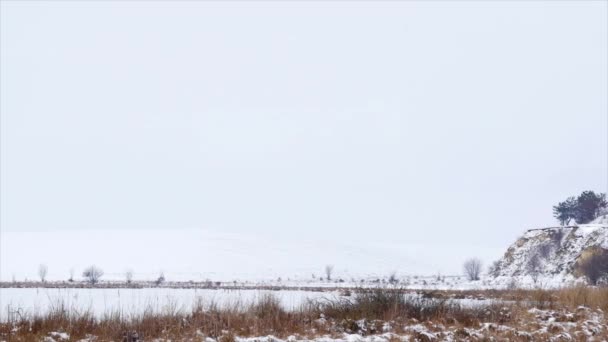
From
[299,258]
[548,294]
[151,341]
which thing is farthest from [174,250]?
[151,341]

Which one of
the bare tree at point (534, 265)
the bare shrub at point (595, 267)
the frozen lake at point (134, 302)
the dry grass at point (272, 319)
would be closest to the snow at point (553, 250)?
the bare tree at point (534, 265)

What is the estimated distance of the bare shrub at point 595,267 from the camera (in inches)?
1720

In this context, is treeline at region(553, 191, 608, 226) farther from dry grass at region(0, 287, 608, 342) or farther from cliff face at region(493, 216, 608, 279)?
dry grass at region(0, 287, 608, 342)

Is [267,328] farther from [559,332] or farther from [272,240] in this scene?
[272,240]

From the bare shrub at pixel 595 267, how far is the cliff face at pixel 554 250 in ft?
3.06

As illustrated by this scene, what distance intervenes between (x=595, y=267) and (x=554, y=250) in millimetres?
10960

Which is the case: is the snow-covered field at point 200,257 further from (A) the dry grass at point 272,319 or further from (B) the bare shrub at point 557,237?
(A) the dry grass at point 272,319

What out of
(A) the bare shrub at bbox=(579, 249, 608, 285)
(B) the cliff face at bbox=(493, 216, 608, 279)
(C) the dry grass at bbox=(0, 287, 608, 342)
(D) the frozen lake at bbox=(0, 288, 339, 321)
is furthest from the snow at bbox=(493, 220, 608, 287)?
(C) the dry grass at bbox=(0, 287, 608, 342)

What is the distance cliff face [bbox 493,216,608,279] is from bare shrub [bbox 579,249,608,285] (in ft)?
3.06

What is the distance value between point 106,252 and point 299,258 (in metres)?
30.5

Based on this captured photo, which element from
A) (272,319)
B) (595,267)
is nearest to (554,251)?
(595,267)

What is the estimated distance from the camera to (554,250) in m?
55.4

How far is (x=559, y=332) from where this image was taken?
14.0 meters

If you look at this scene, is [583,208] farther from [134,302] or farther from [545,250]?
[134,302]
